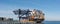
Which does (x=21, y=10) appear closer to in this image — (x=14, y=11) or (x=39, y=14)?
(x=14, y=11)

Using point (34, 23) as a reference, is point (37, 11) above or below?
above

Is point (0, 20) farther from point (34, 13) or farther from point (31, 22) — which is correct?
point (34, 13)

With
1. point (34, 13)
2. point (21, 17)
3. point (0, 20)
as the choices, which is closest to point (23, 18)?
point (21, 17)

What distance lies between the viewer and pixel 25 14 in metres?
66.9

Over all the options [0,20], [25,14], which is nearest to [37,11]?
[25,14]

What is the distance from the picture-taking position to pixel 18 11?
64875mm

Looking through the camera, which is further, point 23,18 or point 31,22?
point 23,18

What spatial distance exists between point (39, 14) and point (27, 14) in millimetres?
5556

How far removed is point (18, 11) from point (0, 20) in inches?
474

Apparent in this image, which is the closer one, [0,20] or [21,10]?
[0,20]

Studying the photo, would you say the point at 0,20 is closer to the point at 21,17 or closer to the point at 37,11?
the point at 21,17

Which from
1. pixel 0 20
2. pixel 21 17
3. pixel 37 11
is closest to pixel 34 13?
pixel 37 11

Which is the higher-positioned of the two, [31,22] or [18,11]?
[18,11]

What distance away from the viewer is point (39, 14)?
208 ft
